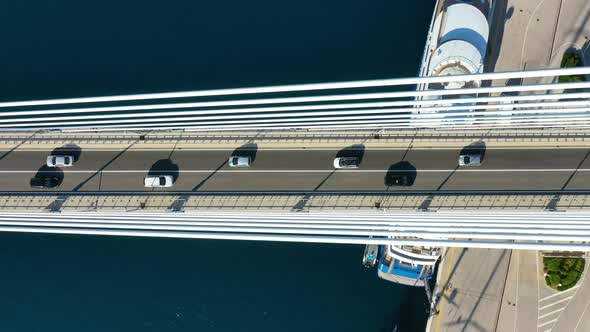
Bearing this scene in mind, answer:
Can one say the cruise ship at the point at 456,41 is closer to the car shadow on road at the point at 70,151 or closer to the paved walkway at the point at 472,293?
the paved walkway at the point at 472,293

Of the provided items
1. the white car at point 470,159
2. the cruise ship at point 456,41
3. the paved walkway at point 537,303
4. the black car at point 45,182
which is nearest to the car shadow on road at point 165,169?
the black car at point 45,182

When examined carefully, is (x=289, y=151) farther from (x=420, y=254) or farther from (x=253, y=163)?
(x=420, y=254)

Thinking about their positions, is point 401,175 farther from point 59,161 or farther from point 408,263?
point 59,161

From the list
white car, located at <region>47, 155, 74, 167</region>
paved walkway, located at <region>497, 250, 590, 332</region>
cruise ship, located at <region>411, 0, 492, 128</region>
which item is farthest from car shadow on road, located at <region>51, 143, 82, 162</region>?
paved walkway, located at <region>497, 250, 590, 332</region>

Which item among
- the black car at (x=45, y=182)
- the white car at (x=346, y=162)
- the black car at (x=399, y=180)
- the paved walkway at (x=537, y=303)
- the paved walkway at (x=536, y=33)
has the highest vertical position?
the paved walkway at (x=536, y=33)

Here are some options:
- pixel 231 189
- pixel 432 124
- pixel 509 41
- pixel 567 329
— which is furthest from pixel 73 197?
pixel 567 329

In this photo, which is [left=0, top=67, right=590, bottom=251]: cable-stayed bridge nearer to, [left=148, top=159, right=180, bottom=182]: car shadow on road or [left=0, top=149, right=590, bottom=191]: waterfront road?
[left=0, top=149, right=590, bottom=191]: waterfront road

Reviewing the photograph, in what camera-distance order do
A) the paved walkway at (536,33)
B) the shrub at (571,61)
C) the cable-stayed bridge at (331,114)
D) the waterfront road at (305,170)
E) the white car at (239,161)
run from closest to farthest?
the cable-stayed bridge at (331,114) < the waterfront road at (305,170) < the white car at (239,161) < the shrub at (571,61) < the paved walkway at (536,33)
